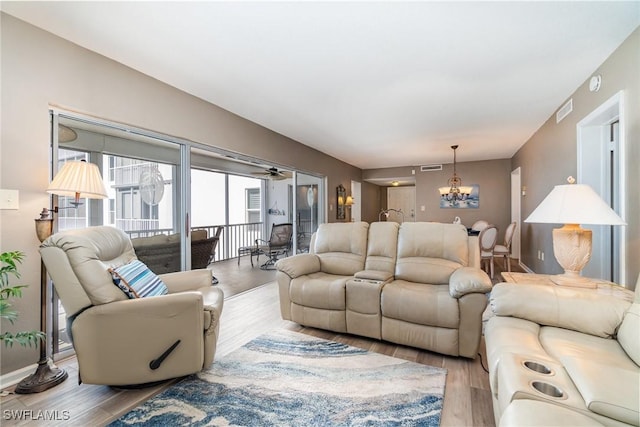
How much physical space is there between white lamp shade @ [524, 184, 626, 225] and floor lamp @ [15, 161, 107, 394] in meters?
3.11

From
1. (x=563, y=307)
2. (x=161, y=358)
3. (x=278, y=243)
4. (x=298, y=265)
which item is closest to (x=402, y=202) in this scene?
(x=278, y=243)

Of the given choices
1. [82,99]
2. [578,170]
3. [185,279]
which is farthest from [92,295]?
[578,170]

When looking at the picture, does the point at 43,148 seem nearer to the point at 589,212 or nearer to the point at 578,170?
the point at 589,212

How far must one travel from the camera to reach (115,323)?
1.68m

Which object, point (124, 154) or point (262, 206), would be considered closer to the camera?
point (124, 154)

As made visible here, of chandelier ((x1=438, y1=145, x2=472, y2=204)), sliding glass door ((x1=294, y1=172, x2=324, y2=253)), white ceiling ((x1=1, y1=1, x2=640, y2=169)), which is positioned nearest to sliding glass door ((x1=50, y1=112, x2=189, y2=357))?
white ceiling ((x1=1, y1=1, x2=640, y2=169))

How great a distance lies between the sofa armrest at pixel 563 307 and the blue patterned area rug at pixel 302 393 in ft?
2.31

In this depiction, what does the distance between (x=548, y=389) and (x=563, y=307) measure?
0.80 meters

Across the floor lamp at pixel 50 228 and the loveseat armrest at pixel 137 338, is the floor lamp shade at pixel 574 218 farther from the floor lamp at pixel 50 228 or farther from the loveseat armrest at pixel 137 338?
Result: the floor lamp at pixel 50 228

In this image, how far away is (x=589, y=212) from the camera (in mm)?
1730

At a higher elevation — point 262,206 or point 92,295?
point 262,206

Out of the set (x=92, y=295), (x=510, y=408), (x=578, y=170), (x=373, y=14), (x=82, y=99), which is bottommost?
(x=510, y=408)

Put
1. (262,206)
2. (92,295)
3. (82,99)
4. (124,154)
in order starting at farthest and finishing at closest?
(262,206), (124,154), (82,99), (92,295)

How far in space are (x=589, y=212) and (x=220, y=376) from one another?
2.64 m
